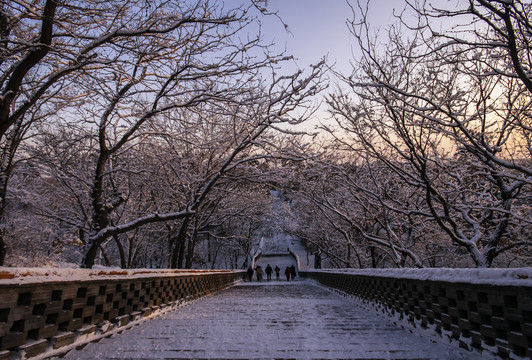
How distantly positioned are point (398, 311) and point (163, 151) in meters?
10.7

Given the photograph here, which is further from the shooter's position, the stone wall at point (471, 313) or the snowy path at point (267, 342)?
the snowy path at point (267, 342)

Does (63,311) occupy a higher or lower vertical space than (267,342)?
higher

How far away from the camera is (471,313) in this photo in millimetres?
2949

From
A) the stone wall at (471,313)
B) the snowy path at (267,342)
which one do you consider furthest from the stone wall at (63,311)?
the stone wall at (471,313)

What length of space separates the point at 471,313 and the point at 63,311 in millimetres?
3463

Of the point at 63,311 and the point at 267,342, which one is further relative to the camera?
the point at 267,342

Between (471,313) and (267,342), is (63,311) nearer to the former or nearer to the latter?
(267,342)

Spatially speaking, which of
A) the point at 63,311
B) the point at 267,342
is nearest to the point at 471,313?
the point at 267,342

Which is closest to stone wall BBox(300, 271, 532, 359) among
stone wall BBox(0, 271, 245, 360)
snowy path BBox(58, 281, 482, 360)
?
snowy path BBox(58, 281, 482, 360)

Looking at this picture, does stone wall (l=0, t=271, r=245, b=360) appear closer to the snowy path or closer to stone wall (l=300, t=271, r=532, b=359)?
the snowy path

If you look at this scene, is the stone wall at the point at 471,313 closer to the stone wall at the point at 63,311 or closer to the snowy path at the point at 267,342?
→ the snowy path at the point at 267,342

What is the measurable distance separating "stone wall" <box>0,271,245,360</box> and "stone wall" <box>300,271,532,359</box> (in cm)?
336

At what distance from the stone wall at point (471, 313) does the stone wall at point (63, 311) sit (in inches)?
132

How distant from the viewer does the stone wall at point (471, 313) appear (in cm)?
232
